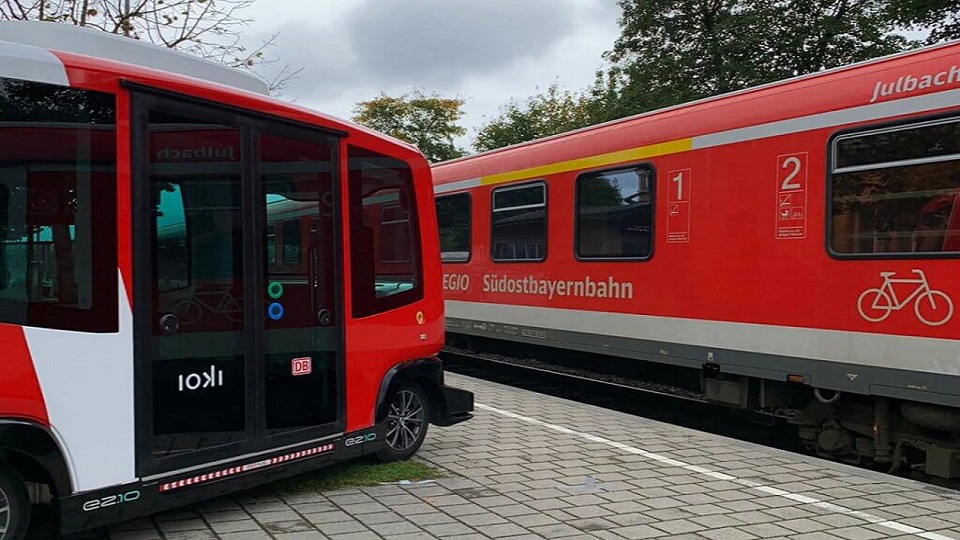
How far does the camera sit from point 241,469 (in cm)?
474

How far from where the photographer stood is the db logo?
16.7 feet

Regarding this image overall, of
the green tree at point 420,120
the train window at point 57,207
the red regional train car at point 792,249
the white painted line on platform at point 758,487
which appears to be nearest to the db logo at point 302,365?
the train window at point 57,207

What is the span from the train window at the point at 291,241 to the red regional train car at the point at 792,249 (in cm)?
428

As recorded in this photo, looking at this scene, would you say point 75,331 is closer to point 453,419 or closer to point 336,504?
point 336,504

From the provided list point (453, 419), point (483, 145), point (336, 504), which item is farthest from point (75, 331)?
point (483, 145)

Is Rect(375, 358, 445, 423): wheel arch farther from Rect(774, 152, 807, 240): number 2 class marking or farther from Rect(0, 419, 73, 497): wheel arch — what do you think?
Rect(774, 152, 807, 240): number 2 class marking

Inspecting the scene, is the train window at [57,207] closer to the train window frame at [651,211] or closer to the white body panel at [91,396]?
the white body panel at [91,396]

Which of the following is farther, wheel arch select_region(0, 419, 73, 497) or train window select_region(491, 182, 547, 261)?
train window select_region(491, 182, 547, 261)

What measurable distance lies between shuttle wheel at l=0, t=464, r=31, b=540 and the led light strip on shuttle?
64 centimetres

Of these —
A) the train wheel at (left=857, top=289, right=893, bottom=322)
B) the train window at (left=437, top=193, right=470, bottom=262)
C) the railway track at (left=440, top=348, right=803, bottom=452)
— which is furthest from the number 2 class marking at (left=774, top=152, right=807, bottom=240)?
the train window at (left=437, top=193, right=470, bottom=262)

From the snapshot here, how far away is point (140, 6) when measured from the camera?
31.4 feet

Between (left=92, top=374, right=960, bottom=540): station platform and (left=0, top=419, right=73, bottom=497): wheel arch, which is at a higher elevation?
(left=0, top=419, right=73, bottom=497): wheel arch

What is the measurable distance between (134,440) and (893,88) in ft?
19.6

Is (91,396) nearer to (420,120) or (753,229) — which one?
(753,229)
